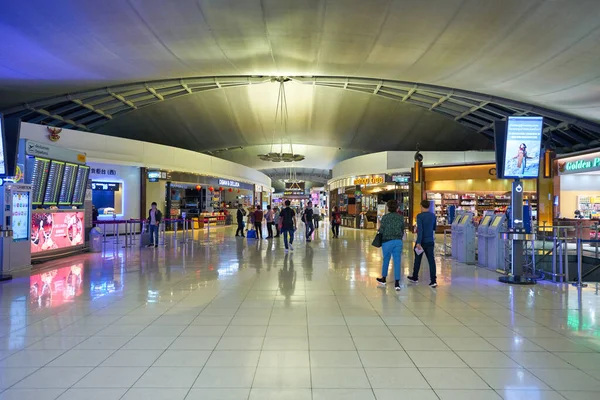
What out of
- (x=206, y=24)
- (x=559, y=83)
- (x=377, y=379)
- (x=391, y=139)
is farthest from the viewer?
(x=391, y=139)

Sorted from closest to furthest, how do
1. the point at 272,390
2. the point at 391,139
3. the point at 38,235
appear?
the point at 272,390 → the point at 38,235 → the point at 391,139

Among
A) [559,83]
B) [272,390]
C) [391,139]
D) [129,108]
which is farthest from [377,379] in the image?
[391,139]

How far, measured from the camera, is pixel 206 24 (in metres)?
11.1

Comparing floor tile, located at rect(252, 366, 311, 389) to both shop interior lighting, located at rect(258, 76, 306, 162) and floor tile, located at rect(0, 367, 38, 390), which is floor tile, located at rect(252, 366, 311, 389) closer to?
floor tile, located at rect(0, 367, 38, 390)

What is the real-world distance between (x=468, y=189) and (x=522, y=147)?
14986 mm

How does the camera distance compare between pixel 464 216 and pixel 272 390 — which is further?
pixel 464 216

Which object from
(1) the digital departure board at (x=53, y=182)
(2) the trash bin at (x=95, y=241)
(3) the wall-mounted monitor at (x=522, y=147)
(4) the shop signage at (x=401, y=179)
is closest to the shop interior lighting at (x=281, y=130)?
(4) the shop signage at (x=401, y=179)

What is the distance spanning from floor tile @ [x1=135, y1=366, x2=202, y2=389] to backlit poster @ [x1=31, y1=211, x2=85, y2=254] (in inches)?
308

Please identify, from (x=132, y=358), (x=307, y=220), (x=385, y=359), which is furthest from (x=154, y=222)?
(x=385, y=359)

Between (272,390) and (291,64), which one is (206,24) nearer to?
(291,64)

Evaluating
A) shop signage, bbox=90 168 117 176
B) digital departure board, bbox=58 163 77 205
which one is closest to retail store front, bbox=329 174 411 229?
shop signage, bbox=90 168 117 176

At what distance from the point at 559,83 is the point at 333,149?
2733 cm

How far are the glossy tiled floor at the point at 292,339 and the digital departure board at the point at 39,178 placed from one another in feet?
10.1

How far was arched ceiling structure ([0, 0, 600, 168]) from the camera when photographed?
32.6ft
